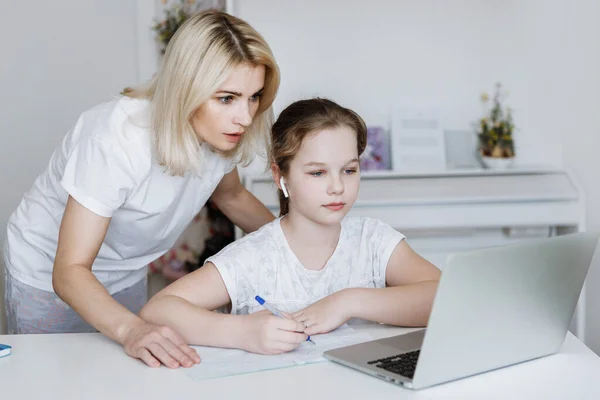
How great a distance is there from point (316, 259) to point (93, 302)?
18.8 inches

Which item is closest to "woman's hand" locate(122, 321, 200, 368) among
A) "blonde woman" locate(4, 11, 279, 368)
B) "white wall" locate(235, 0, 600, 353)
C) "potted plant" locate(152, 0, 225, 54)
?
"blonde woman" locate(4, 11, 279, 368)

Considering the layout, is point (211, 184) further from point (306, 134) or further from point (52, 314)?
point (52, 314)

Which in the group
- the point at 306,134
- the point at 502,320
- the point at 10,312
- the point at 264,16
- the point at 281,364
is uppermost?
the point at 264,16

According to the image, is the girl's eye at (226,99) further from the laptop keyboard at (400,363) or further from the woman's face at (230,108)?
the laptop keyboard at (400,363)

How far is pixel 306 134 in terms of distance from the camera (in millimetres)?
1728

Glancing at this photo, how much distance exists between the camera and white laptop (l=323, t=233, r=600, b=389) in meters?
1.11

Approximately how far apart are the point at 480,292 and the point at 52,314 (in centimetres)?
126

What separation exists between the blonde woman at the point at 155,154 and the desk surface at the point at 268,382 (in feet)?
0.33

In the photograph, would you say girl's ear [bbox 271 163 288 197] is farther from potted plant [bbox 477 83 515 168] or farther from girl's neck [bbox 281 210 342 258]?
potted plant [bbox 477 83 515 168]

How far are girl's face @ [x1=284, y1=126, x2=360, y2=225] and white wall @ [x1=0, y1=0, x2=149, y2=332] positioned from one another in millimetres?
1647

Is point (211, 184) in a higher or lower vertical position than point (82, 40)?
lower

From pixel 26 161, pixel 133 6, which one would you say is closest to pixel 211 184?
pixel 26 161

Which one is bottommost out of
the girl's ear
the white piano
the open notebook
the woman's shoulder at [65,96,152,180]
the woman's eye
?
the white piano

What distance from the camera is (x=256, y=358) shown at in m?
1.33
